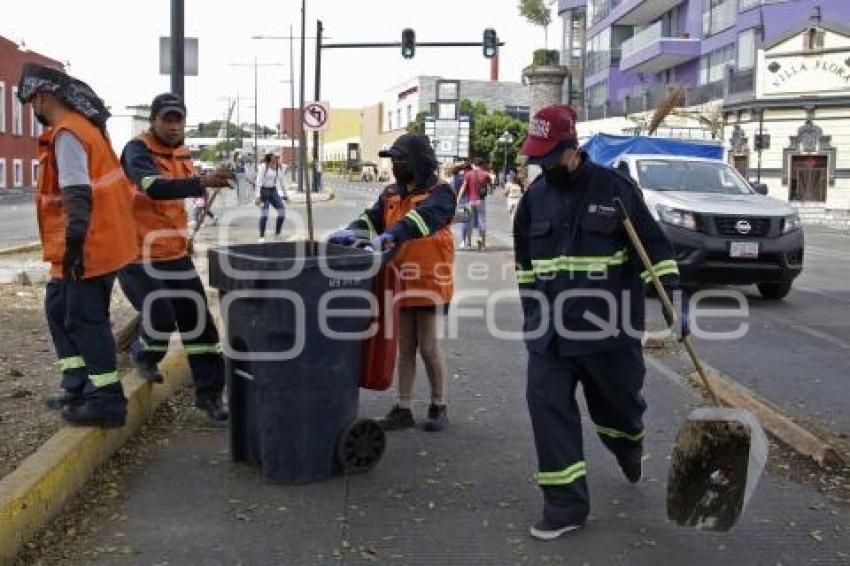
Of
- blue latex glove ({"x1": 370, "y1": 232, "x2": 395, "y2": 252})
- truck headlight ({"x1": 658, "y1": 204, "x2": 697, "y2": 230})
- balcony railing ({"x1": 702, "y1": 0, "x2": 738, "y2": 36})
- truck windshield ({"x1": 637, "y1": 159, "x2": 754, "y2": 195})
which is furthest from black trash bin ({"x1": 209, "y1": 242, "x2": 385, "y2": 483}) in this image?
balcony railing ({"x1": 702, "y1": 0, "x2": 738, "y2": 36})

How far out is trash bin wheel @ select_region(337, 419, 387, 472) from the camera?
497cm

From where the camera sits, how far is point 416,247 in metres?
5.68

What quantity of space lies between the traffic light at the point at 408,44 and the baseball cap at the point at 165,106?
935 inches

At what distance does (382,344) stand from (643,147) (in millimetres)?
14451

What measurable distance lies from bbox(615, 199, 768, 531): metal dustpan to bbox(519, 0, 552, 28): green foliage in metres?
67.4

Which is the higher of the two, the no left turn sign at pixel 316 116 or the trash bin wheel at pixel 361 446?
the no left turn sign at pixel 316 116

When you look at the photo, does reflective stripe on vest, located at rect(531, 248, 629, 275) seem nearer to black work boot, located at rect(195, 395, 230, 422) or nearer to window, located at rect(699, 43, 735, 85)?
black work boot, located at rect(195, 395, 230, 422)

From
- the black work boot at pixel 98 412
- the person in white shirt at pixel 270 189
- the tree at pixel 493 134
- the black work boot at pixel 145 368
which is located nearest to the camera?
the black work boot at pixel 98 412

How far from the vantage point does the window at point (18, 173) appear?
163 ft

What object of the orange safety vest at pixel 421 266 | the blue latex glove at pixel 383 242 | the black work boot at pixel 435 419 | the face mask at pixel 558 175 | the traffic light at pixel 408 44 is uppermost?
the traffic light at pixel 408 44

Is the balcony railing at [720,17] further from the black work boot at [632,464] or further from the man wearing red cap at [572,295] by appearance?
the man wearing red cap at [572,295]

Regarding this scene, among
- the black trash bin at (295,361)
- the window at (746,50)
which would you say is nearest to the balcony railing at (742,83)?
the window at (746,50)

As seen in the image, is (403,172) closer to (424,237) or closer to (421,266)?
(424,237)

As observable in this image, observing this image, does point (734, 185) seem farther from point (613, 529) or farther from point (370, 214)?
point (613, 529)
